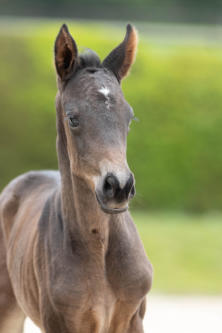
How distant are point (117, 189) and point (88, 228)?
57 cm

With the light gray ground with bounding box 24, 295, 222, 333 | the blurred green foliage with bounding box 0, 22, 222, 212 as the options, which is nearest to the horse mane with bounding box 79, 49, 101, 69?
the light gray ground with bounding box 24, 295, 222, 333

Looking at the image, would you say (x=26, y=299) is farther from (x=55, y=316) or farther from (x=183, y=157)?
(x=183, y=157)

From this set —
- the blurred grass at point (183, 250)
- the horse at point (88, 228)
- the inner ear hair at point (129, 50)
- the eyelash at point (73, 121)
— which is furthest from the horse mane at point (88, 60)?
the blurred grass at point (183, 250)

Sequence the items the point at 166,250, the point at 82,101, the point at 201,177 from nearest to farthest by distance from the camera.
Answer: the point at 82,101 → the point at 166,250 → the point at 201,177

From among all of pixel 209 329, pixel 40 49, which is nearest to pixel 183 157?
pixel 40 49

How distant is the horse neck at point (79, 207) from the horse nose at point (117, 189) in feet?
1.38

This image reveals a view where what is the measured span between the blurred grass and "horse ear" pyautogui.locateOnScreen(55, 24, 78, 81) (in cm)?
523

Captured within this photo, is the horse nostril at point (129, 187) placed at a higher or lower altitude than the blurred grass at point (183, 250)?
higher

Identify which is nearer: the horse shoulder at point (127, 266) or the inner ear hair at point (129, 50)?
the horse shoulder at point (127, 266)

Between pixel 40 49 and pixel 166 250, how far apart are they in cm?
422

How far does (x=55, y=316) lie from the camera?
3.36m

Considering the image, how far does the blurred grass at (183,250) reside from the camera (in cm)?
855

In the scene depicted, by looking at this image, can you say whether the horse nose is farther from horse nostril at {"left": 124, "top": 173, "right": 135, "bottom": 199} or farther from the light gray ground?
the light gray ground

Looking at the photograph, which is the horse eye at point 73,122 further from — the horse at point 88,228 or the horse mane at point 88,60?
the horse mane at point 88,60
